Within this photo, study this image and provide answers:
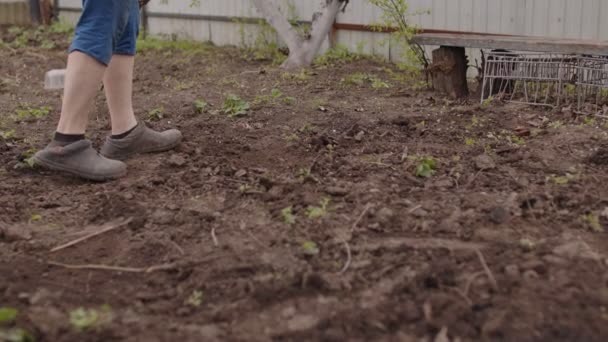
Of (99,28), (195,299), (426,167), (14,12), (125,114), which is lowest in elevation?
(195,299)

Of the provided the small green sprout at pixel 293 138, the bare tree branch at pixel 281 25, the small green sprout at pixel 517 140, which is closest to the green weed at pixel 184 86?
the bare tree branch at pixel 281 25

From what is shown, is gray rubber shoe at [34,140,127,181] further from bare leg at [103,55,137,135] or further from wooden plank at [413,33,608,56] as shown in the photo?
wooden plank at [413,33,608,56]

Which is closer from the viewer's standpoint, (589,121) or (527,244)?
(527,244)

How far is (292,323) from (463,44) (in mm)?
4173

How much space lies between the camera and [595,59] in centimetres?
559

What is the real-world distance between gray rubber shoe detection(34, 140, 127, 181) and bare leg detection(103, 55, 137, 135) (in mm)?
390

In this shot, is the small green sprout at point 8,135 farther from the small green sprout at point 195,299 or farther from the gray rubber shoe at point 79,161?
the small green sprout at point 195,299

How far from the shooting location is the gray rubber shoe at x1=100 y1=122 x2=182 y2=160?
181 inches

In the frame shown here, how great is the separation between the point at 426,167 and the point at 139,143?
159cm

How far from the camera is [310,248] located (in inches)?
122

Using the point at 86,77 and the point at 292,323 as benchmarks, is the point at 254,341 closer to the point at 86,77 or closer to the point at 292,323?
the point at 292,323

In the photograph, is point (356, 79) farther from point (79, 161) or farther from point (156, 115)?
point (79, 161)

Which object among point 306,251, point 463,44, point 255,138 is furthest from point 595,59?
point 306,251

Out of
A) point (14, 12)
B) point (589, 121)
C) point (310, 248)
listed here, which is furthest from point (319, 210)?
point (14, 12)
